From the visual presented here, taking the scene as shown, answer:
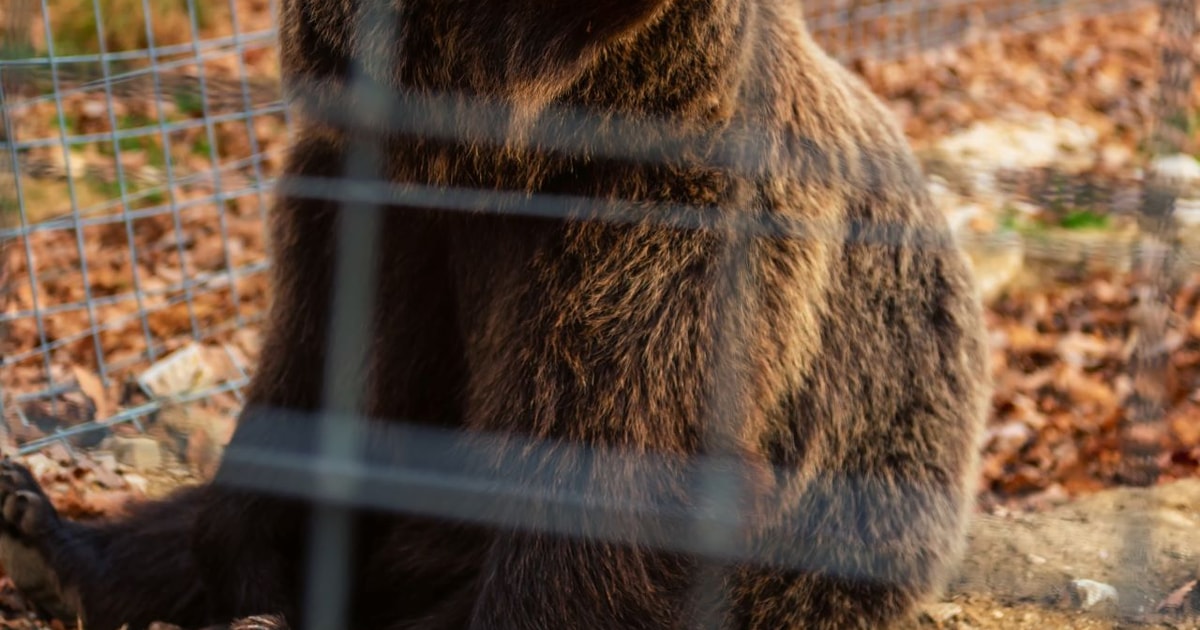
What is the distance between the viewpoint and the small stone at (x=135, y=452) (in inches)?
155

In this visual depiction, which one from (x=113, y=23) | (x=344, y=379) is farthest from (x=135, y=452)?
(x=113, y=23)

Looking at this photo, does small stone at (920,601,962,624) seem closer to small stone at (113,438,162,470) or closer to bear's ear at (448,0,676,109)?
bear's ear at (448,0,676,109)

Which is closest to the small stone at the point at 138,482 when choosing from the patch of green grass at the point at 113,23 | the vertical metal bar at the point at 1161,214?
the vertical metal bar at the point at 1161,214

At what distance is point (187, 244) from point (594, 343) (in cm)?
380

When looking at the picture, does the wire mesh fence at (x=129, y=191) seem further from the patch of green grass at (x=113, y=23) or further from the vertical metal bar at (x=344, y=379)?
the vertical metal bar at (x=344, y=379)

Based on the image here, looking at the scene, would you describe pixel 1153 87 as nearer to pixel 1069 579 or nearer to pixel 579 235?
pixel 1069 579

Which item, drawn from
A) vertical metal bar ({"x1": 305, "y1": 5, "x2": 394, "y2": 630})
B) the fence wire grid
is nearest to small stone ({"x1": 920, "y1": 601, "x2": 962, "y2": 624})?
the fence wire grid

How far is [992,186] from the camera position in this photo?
2.46m

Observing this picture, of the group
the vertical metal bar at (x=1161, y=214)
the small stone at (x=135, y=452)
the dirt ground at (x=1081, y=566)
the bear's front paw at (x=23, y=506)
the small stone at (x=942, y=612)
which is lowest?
the small stone at (x=942, y=612)

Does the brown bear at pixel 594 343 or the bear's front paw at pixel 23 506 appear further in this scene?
the bear's front paw at pixel 23 506

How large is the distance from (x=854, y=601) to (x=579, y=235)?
1126mm

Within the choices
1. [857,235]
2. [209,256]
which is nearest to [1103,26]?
[209,256]

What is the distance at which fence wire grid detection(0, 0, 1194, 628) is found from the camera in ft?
8.54

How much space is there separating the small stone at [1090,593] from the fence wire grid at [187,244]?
27.0 inches
